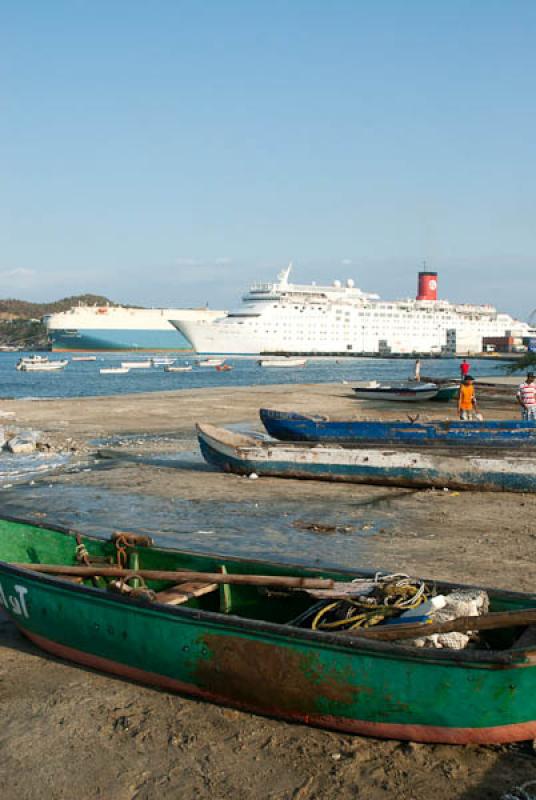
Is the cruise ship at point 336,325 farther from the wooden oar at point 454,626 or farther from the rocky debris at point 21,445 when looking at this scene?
the wooden oar at point 454,626

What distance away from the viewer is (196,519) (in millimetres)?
11219

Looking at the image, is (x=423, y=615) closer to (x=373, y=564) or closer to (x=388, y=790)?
(x=388, y=790)

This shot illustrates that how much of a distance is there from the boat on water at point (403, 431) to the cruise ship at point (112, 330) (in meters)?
93.7

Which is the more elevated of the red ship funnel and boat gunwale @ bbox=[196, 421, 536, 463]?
the red ship funnel

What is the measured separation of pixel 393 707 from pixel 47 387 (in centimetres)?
4901

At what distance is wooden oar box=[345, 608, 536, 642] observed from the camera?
16.3 ft

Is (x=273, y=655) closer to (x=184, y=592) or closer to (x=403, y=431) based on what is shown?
(x=184, y=592)

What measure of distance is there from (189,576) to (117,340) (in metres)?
107

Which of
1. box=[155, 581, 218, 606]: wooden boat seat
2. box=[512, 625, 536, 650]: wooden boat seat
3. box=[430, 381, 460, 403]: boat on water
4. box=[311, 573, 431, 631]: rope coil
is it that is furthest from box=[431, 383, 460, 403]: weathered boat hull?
box=[512, 625, 536, 650]: wooden boat seat

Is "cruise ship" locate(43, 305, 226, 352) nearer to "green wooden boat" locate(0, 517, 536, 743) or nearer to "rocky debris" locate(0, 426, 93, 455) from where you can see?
"rocky debris" locate(0, 426, 93, 455)

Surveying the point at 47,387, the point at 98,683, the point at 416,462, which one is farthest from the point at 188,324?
the point at 98,683

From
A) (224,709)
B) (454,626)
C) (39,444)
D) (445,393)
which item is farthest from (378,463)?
(445,393)

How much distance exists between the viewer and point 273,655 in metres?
5.06

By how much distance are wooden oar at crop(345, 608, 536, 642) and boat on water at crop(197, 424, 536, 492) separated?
768cm
